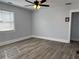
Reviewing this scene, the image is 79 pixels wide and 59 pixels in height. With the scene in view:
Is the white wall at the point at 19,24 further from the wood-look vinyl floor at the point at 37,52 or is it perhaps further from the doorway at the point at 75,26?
the doorway at the point at 75,26

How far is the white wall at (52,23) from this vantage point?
5.27 meters

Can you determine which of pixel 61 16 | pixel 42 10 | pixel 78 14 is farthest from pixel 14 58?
pixel 78 14

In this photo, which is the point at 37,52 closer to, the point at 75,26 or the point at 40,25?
the point at 40,25

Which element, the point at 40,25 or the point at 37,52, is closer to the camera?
the point at 37,52

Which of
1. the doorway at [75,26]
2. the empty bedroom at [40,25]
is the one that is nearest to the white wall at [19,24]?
the empty bedroom at [40,25]

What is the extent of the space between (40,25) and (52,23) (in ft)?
3.69

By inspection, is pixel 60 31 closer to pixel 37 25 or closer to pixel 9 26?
pixel 37 25

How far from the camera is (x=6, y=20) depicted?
486 centimetres

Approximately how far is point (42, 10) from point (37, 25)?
4.41 feet

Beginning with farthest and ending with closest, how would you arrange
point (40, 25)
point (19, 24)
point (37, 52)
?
point (40, 25) < point (19, 24) < point (37, 52)

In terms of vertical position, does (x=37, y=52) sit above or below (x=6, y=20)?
below

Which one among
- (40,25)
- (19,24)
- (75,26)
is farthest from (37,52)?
(75,26)

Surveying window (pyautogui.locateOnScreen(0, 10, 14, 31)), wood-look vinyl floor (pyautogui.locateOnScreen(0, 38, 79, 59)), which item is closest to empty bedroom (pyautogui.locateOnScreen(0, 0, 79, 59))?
window (pyautogui.locateOnScreen(0, 10, 14, 31))

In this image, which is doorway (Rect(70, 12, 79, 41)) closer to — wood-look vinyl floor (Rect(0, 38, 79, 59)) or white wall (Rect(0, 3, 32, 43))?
wood-look vinyl floor (Rect(0, 38, 79, 59))
